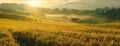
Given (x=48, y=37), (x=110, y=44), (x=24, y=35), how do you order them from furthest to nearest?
(x=24, y=35) < (x=48, y=37) < (x=110, y=44)

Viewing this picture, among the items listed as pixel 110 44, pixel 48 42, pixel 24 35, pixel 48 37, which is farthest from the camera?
pixel 24 35

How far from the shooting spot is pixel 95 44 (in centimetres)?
3381

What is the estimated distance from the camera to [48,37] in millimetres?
38250

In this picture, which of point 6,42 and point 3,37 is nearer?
point 6,42

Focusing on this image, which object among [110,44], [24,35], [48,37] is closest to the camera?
[110,44]

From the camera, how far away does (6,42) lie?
35875 millimetres

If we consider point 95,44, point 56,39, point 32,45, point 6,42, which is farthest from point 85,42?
point 6,42

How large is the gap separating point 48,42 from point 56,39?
136 cm

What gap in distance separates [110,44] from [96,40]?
3.39 meters

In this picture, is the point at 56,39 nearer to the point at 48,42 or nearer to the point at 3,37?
the point at 48,42

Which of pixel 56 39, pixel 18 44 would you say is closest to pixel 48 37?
pixel 56 39

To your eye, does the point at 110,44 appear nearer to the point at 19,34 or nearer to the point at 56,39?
the point at 56,39

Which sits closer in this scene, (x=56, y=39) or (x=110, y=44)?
(x=110, y=44)

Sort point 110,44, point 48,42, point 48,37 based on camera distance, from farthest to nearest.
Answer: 1. point 48,37
2. point 48,42
3. point 110,44
